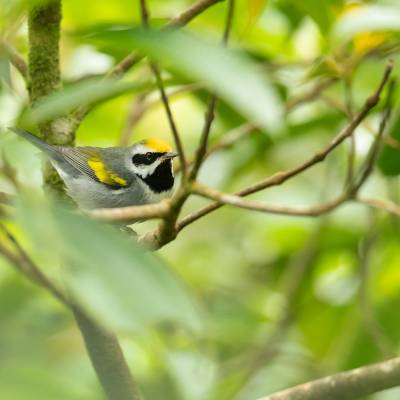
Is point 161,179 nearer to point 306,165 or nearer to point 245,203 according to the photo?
point 306,165

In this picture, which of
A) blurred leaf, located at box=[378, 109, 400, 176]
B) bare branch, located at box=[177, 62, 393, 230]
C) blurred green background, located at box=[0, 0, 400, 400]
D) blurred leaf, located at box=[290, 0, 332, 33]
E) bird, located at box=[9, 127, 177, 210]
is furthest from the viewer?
bird, located at box=[9, 127, 177, 210]

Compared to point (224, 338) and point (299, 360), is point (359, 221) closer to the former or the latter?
point (299, 360)

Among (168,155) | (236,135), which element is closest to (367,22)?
(236,135)

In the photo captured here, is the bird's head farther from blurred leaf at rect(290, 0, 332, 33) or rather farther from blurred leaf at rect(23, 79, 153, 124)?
blurred leaf at rect(23, 79, 153, 124)

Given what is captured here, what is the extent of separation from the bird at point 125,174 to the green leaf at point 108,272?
101 inches

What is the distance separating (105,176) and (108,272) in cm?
287

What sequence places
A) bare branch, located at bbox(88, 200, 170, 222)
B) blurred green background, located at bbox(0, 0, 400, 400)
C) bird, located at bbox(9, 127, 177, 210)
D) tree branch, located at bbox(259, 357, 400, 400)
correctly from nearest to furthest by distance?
bare branch, located at bbox(88, 200, 170, 222), tree branch, located at bbox(259, 357, 400, 400), blurred green background, located at bbox(0, 0, 400, 400), bird, located at bbox(9, 127, 177, 210)

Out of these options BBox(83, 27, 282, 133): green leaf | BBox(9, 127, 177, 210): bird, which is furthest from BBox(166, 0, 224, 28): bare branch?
BBox(9, 127, 177, 210): bird

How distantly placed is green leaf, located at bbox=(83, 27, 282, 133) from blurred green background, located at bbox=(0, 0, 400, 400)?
1.69 feet

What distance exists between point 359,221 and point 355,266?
20 cm

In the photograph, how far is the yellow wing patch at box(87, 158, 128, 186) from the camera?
354 centimetres

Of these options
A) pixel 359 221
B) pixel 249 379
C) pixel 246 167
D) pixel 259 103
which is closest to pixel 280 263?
pixel 359 221

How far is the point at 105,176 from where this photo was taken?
358 centimetres

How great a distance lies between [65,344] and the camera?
2996mm
